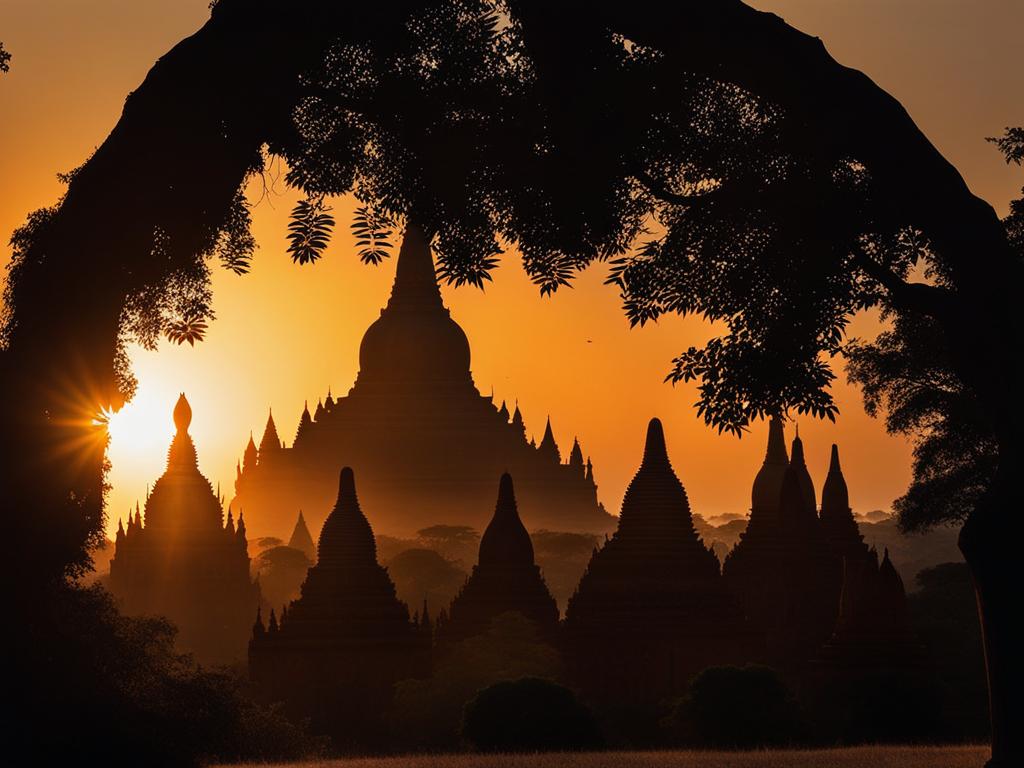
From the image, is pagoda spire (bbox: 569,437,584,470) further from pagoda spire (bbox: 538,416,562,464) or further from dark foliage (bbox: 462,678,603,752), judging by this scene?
dark foliage (bbox: 462,678,603,752)

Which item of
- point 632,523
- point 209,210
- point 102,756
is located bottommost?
point 102,756

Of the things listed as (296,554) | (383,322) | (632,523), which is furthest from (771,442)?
(383,322)

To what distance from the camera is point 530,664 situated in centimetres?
4475

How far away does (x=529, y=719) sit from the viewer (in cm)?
3366

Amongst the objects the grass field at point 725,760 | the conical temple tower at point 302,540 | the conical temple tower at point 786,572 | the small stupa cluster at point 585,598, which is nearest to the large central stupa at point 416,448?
the conical temple tower at point 302,540

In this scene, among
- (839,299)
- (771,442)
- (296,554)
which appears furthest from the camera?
(296,554)

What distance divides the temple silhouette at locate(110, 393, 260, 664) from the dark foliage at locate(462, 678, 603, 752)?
3907 cm

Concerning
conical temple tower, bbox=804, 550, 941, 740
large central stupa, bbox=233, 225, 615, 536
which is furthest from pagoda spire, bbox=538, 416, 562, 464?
conical temple tower, bbox=804, 550, 941, 740

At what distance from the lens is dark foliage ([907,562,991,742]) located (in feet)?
125

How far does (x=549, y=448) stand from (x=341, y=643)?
269 ft

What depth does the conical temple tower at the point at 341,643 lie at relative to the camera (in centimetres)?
4466

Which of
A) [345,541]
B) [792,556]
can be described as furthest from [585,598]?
[792,556]

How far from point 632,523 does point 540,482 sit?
7462cm

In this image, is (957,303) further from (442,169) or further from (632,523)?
(632,523)
